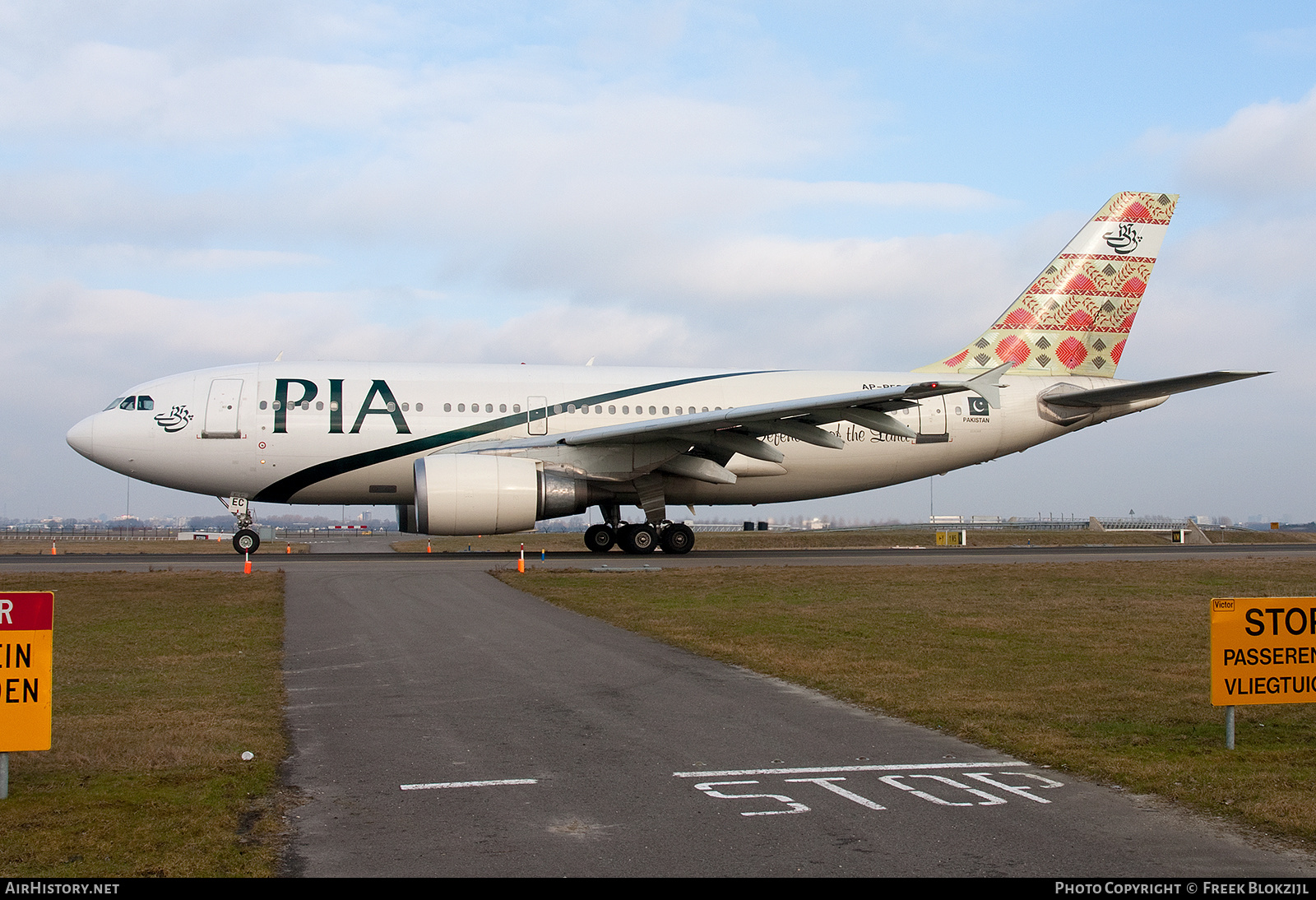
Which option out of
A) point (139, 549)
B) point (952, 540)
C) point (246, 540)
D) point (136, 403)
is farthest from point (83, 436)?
point (952, 540)

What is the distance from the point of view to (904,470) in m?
28.0

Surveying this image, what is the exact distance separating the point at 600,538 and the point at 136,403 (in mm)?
11129

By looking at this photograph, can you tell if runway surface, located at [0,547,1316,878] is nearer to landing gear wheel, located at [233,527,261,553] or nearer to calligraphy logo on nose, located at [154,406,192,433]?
landing gear wheel, located at [233,527,261,553]

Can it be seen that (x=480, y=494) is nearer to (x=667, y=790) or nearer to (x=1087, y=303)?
(x=667, y=790)

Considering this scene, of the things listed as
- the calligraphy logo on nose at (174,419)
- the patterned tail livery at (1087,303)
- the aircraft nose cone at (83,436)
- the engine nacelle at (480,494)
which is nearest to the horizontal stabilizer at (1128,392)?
the patterned tail livery at (1087,303)

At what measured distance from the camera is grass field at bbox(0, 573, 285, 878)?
470 centimetres

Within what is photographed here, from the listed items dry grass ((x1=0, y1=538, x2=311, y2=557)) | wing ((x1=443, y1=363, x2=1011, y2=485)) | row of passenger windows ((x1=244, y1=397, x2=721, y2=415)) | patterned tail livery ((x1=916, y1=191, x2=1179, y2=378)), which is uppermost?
patterned tail livery ((x1=916, y1=191, x2=1179, y2=378))

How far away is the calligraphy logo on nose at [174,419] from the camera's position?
933 inches

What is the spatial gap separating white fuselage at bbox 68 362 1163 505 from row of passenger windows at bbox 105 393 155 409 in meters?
0.08

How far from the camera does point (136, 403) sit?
2398cm

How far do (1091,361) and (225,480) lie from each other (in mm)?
22342

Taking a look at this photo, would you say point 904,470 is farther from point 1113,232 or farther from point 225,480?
point 225,480

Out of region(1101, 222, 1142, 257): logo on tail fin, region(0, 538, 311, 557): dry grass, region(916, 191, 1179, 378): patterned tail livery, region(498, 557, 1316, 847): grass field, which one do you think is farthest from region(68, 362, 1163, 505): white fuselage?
region(498, 557, 1316, 847): grass field
